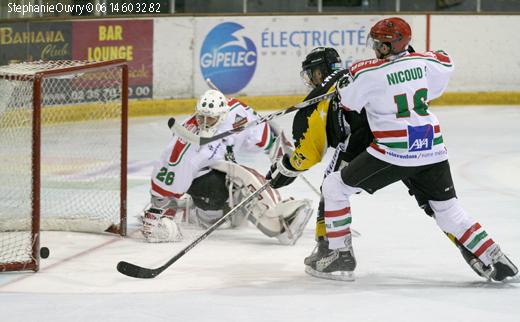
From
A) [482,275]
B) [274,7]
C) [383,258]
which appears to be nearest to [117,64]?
[383,258]

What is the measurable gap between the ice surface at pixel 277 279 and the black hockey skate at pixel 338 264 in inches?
1.4

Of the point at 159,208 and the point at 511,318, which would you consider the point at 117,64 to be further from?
the point at 511,318

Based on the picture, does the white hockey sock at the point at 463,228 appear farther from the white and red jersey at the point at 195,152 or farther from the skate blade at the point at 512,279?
the white and red jersey at the point at 195,152

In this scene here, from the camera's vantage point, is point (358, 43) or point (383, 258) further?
point (358, 43)

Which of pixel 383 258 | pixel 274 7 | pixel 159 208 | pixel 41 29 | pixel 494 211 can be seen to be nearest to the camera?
pixel 383 258

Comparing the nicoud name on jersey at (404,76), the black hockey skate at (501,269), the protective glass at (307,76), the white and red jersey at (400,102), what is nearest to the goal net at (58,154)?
the protective glass at (307,76)

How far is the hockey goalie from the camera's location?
526 cm

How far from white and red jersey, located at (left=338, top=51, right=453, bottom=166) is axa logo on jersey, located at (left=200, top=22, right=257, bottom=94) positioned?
5200 millimetres

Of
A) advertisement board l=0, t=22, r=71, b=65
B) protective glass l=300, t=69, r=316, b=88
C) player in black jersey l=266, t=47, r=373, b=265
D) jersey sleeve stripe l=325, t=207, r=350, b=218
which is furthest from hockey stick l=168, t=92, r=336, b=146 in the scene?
advertisement board l=0, t=22, r=71, b=65

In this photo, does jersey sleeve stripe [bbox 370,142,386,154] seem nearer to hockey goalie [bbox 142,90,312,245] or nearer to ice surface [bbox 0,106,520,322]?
ice surface [bbox 0,106,520,322]

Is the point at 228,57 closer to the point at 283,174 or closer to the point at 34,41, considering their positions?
the point at 34,41

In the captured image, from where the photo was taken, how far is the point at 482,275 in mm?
4402

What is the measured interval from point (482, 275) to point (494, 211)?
1.63 metres

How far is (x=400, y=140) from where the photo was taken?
13.8ft
